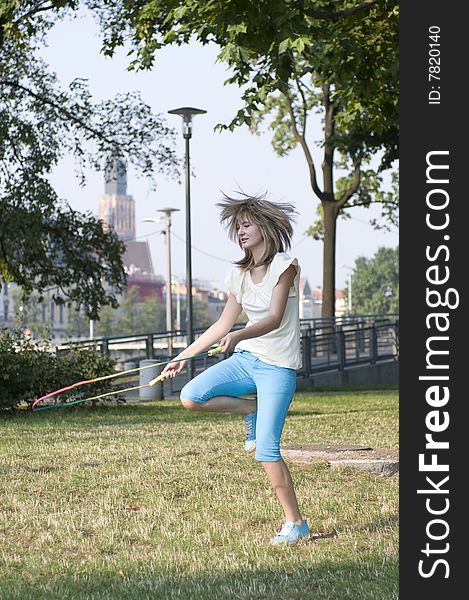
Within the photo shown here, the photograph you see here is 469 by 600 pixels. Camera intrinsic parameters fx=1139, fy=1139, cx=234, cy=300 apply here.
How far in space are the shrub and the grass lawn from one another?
483 centimetres

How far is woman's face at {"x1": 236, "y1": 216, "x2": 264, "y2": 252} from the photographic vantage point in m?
6.12

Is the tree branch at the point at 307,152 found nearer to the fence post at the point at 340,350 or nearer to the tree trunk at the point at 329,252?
the tree trunk at the point at 329,252

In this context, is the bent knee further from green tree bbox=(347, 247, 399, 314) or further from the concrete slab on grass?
green tree bbox=(347, 247, 399, 314)

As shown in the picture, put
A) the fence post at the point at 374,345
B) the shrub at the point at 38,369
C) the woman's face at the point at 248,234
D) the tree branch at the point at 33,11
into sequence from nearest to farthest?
1. the woman's face at the point at 248,234
2. the shrub at the point at 38,369
3. the tree branch at the point at 33,11
4. the fence post at the point at 374,345

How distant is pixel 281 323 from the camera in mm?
6016

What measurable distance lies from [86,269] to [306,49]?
38.7 ft

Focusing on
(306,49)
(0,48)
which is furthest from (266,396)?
(0,48)

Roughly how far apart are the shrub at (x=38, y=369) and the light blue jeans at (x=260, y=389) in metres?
10.5

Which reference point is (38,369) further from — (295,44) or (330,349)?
(330,349)

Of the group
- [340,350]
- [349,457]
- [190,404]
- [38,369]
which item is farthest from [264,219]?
[340,350]

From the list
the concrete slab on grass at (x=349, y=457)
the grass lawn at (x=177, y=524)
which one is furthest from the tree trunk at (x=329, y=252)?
the concrete slab on grass at (x=349, y=457)

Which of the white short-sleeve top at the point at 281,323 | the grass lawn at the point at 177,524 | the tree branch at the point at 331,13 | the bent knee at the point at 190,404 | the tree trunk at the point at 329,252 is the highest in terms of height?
the tree branch at the point at 331,13

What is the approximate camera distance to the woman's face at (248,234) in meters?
6.12

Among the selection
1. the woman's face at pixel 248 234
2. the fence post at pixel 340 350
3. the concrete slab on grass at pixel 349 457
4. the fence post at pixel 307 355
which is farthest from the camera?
the fence post at pixel 340 350
